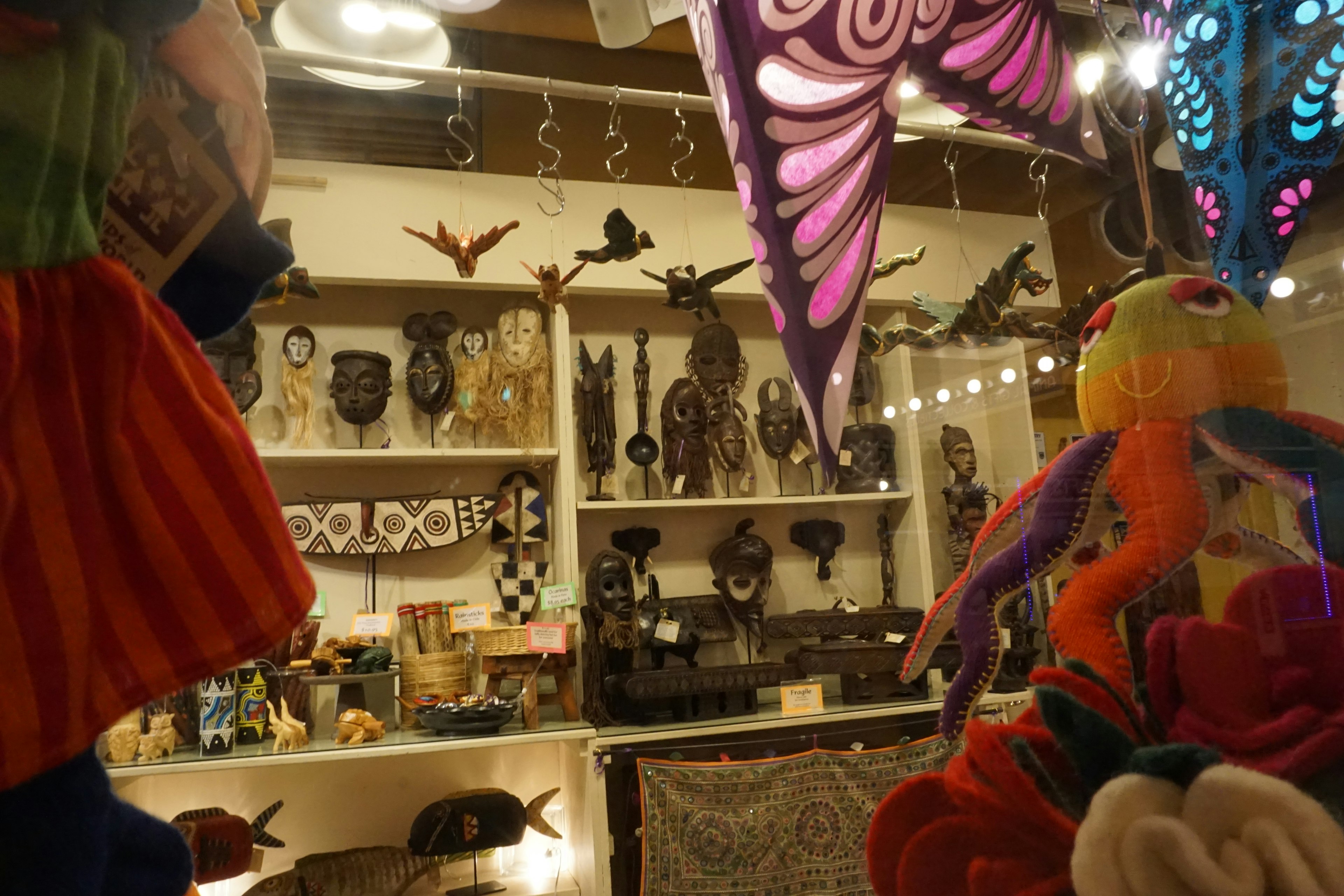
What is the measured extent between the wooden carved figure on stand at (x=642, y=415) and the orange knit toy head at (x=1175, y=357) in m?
1.79

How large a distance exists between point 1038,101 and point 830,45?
213 mm

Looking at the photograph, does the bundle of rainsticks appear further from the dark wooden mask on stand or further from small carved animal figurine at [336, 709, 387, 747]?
the dark wooden mask on stand

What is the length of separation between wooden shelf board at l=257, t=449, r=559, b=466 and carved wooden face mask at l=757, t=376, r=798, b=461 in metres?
0.57

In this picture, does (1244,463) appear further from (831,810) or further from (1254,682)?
(831,810)

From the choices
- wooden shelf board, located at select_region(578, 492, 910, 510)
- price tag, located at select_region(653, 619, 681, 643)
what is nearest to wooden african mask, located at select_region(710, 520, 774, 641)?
wooden shelf board, located at select_region(578, 492, 910, 510)

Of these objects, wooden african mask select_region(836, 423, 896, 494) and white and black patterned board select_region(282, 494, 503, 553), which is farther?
white and black patterned board select_region(282, 494, 503, 553)

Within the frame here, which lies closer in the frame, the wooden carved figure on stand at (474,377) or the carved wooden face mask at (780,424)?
the wooden carved figure on stand at (474,377)

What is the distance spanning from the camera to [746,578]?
2137 millimetres

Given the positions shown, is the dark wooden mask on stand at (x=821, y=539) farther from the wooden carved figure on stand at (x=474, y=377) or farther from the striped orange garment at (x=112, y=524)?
the striped orange garment at (x=112, y=524)

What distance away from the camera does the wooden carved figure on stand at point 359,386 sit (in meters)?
2.01

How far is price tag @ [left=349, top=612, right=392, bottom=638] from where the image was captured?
1.94m

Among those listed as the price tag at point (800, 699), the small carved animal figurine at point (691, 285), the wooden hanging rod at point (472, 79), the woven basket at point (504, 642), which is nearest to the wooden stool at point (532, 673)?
the woven basket at point (504, 642)

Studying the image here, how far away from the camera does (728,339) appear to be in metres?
2.24

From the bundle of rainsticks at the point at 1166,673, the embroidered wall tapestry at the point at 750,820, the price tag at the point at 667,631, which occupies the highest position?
the bundle of rainsticks at the point at 1166,673
